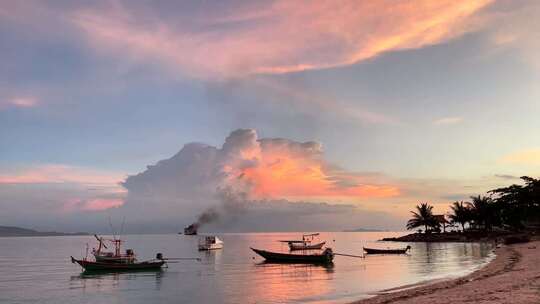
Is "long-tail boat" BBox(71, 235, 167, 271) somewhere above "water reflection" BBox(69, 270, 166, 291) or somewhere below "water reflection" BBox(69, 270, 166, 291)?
above

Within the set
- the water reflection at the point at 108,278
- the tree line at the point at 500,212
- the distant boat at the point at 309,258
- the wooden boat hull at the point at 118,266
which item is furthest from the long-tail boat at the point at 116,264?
the tree line at the point at 500,212

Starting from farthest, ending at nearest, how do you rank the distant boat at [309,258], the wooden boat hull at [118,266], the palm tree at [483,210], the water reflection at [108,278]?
the palm tree at [483,210] → the distant boat at [309,258] → the wooden boat hull at [118,266] → the water reflection at [108,278]

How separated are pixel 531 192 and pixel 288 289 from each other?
79.2 metres

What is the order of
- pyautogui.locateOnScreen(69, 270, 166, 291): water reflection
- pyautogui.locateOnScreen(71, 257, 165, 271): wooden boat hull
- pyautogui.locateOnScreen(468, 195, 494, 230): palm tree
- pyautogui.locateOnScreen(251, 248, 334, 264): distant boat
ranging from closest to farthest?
pyautogui.locateOnScreen(69, 270, 166, 291): water reflection < pyautogui.locateOnScreen(71, 257, 165, 271): wooden boat hull < pyautogui.locateOnScreen(251, 248, 334, 264): distant boat < pyautogui.locateOnScreen(468, 195, 494, 230): palm tree

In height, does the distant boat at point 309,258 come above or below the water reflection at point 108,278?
above

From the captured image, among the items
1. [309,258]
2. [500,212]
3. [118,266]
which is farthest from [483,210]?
[118,266]

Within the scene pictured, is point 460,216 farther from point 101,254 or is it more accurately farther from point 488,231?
point 101,254

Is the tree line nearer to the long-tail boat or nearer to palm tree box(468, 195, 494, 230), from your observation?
palm tree box(468, 195, 494, 230)

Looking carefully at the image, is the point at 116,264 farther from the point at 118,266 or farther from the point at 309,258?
the point at 309,258

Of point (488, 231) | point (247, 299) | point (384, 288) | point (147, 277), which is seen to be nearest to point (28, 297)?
point (147, 277)

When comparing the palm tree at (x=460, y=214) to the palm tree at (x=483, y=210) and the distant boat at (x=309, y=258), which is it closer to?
the palm tree at (x=483, y=210)

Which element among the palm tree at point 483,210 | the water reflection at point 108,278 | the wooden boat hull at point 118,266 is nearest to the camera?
the water reflection at point 108,278

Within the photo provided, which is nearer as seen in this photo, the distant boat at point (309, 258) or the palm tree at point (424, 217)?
the distant boat at point (309, 258)

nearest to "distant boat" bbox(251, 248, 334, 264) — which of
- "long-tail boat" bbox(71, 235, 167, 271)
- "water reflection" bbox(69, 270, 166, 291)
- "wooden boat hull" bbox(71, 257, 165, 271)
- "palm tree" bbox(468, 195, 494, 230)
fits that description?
"long-tail boat" bbox(71, 235, 167, 271)
